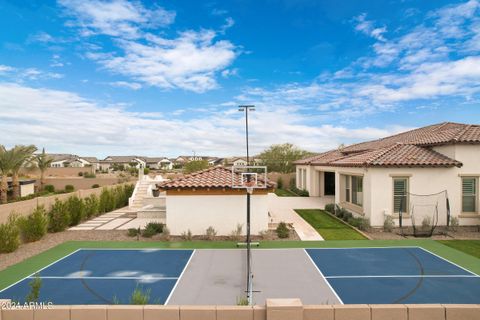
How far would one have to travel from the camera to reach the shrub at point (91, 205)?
65.2ft

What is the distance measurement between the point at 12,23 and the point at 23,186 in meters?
26.4

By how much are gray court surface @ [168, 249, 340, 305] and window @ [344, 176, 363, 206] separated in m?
8.51

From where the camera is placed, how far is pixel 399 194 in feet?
53.9

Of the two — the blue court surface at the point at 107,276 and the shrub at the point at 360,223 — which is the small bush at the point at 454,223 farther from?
the blue court surface at the point at 107,276

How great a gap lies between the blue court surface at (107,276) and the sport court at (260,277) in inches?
1.1

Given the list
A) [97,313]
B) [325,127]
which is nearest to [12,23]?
[97,313]

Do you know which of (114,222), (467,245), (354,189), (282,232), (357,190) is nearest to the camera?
(467,245)

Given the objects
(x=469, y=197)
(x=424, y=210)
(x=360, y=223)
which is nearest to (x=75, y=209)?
(x=360, y=223)

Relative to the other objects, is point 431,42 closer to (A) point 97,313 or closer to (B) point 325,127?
(B) point 325,127

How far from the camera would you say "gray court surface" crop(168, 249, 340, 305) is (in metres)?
8.18

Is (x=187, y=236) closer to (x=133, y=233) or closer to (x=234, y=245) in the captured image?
(x=234, y=245)

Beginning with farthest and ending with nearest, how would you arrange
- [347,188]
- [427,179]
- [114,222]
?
[347,188], [114,222], [427,179]

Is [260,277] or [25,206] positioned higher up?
[25,206]

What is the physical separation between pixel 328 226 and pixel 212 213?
707 cm
